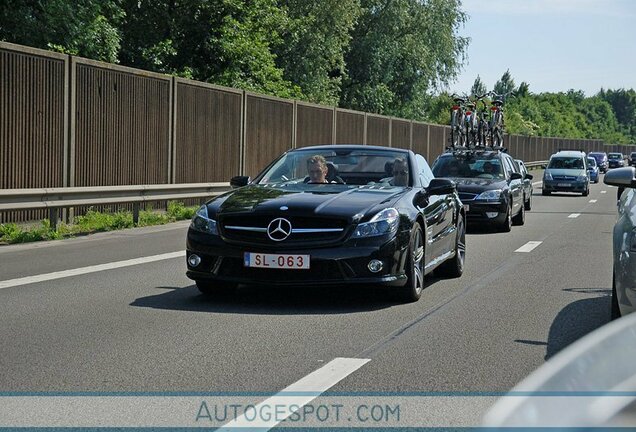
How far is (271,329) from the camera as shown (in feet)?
25.6

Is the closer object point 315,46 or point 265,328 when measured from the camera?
point 265,328

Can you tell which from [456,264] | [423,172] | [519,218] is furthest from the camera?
[519,218]

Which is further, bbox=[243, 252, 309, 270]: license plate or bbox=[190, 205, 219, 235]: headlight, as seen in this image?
bbox=[190, 205, 219, 235]: headlight

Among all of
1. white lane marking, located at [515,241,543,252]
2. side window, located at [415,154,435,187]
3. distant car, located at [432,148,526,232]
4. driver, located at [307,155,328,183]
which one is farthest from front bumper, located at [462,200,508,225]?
driver, located at [307,155,328,183]

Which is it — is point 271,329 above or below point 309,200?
below

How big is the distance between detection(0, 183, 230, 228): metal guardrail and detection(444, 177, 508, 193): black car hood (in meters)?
5.03

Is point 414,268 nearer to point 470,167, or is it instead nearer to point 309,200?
point 309,200

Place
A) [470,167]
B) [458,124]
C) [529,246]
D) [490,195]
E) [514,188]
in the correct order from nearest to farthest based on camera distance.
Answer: [529,246] < [490,195] < [514,188] < [470,167] < [458,124]

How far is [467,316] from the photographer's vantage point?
868cm

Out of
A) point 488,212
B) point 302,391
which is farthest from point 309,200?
point 488,212

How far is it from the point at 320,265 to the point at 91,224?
31.7ft

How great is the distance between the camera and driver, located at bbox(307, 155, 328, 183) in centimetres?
1042

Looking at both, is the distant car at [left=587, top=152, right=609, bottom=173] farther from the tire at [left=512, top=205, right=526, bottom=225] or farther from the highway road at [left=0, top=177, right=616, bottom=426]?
the highway road at [left=0, top=177, right=616, bottom=426]

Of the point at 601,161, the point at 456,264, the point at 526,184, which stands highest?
the point at 601,161
